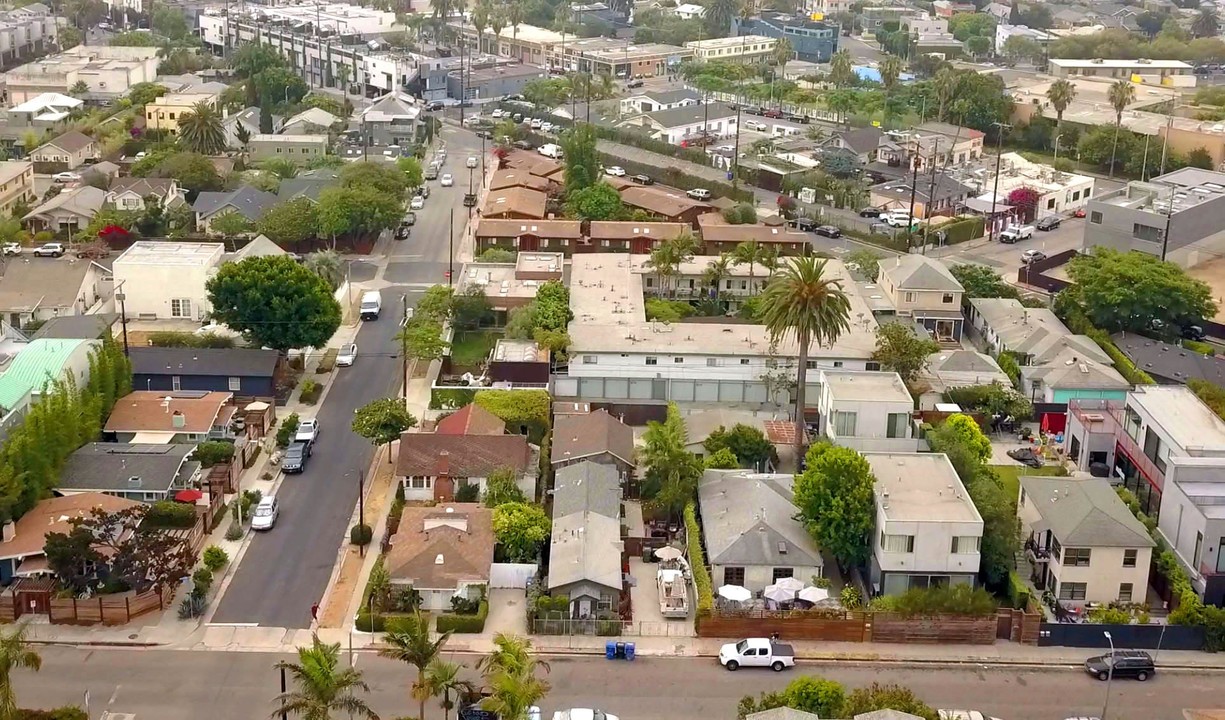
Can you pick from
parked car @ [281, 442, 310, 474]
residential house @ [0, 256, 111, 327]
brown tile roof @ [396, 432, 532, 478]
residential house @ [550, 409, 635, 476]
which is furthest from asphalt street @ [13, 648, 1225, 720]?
residential house @ [0, 256, 111, 327]

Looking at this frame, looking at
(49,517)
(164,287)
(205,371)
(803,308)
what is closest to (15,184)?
(164,287)

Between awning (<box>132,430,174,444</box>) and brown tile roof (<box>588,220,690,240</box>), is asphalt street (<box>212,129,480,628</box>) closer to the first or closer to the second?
awning (<box>132,430,174,444</box>)

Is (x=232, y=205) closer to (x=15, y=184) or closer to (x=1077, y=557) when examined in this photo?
(x=15, y=184)

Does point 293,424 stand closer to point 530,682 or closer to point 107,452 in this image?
point 107,452

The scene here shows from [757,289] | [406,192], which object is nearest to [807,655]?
[757,289]

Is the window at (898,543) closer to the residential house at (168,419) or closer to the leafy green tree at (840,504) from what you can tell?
the leafy green tree at (840,504)

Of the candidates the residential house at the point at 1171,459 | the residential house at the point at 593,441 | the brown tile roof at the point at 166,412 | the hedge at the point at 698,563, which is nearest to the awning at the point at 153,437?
the brown tile roof at the point at 166,412
